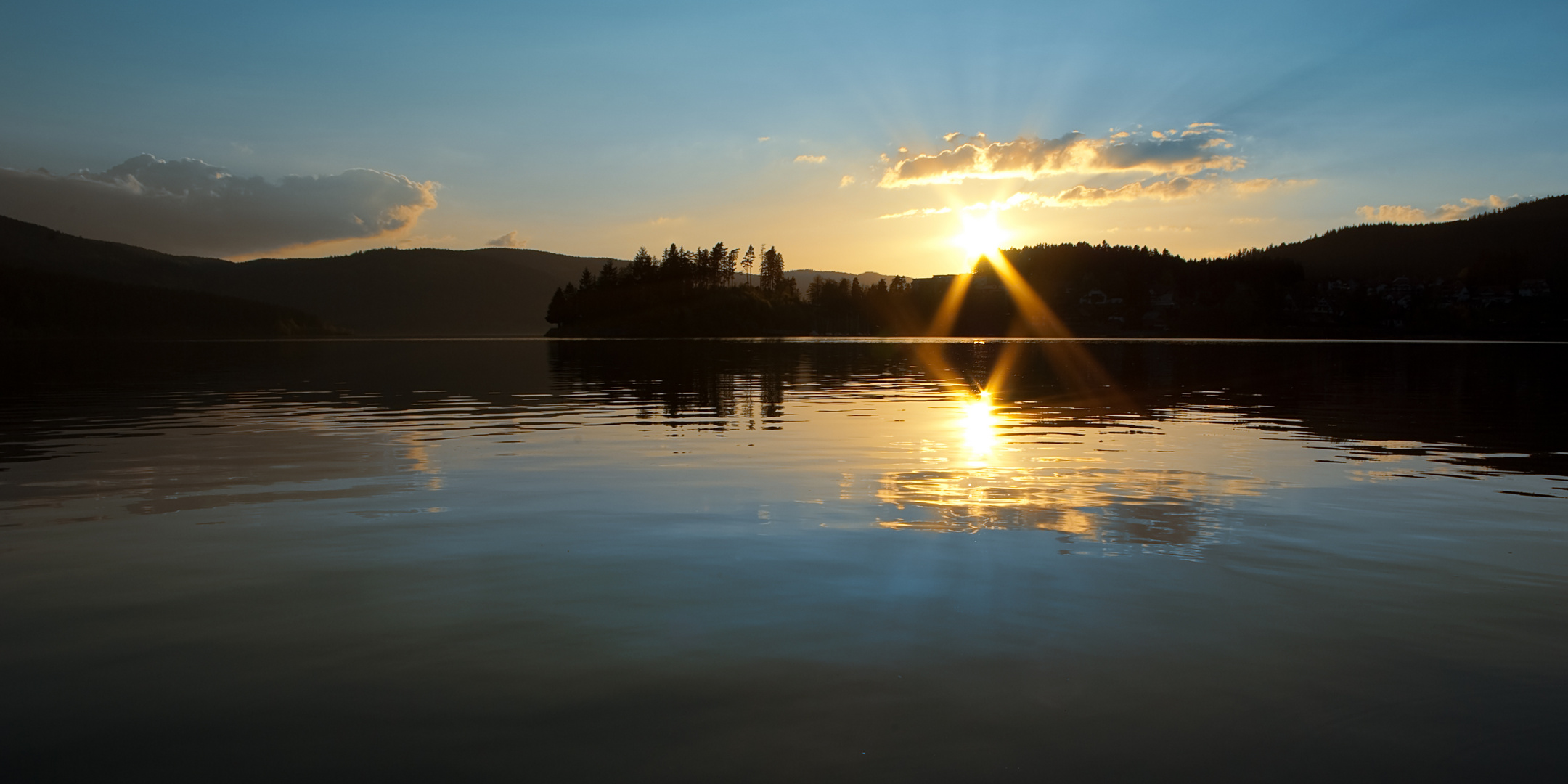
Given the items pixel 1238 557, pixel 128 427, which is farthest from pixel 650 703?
pixel 128 427

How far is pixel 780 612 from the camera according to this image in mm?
9555

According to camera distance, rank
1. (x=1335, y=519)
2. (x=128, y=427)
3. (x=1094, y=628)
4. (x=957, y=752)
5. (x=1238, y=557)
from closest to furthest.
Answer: (x=957, y=752) < (x=1094, y=628) < (x=1238, y=557) < (x=1335, y=519) < (x=128, y=427)

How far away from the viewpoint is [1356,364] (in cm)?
7950

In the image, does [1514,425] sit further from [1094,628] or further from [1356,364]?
[1356,364]

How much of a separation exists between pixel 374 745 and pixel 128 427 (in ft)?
90.3

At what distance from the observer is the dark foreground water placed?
21.4 feet

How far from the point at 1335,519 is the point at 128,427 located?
3170 cm

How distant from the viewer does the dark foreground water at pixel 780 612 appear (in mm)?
6535

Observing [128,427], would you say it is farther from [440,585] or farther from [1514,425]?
[1514,425]

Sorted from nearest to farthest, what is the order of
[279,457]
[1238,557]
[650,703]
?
1. [650,703]
2. [1238,557]
3. [279,457]

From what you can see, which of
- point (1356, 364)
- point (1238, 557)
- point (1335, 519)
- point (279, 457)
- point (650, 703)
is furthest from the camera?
point (1356, 364)

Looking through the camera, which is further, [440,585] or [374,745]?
[440,585]

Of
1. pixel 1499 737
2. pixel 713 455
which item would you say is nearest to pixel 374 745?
pixel 1499 737

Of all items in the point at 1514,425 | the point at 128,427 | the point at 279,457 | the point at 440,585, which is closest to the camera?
the point at 440,585
